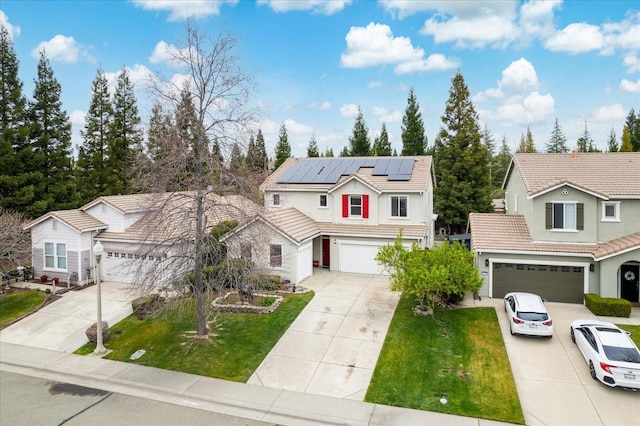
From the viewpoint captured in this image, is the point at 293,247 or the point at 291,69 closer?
the point at 293,247

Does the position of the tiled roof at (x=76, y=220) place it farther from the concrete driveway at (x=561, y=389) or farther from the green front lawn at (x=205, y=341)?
the concrete driveway at (x=561, y=389)

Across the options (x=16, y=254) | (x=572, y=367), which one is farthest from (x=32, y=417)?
(x=572, y=367)

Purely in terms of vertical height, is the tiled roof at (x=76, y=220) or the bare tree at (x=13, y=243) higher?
the tiled roof at (x=76, y=220)

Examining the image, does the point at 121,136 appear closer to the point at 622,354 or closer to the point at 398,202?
the point at 398,202

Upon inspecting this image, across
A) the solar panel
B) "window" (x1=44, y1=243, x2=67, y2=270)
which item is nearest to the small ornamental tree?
the solar panel

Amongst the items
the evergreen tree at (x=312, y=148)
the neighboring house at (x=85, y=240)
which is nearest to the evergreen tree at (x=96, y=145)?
the neighboring house at (x=85, y=240)

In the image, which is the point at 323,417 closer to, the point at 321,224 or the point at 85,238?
the point at 321,224

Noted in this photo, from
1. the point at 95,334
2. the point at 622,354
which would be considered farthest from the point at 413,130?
the point at 95,334
